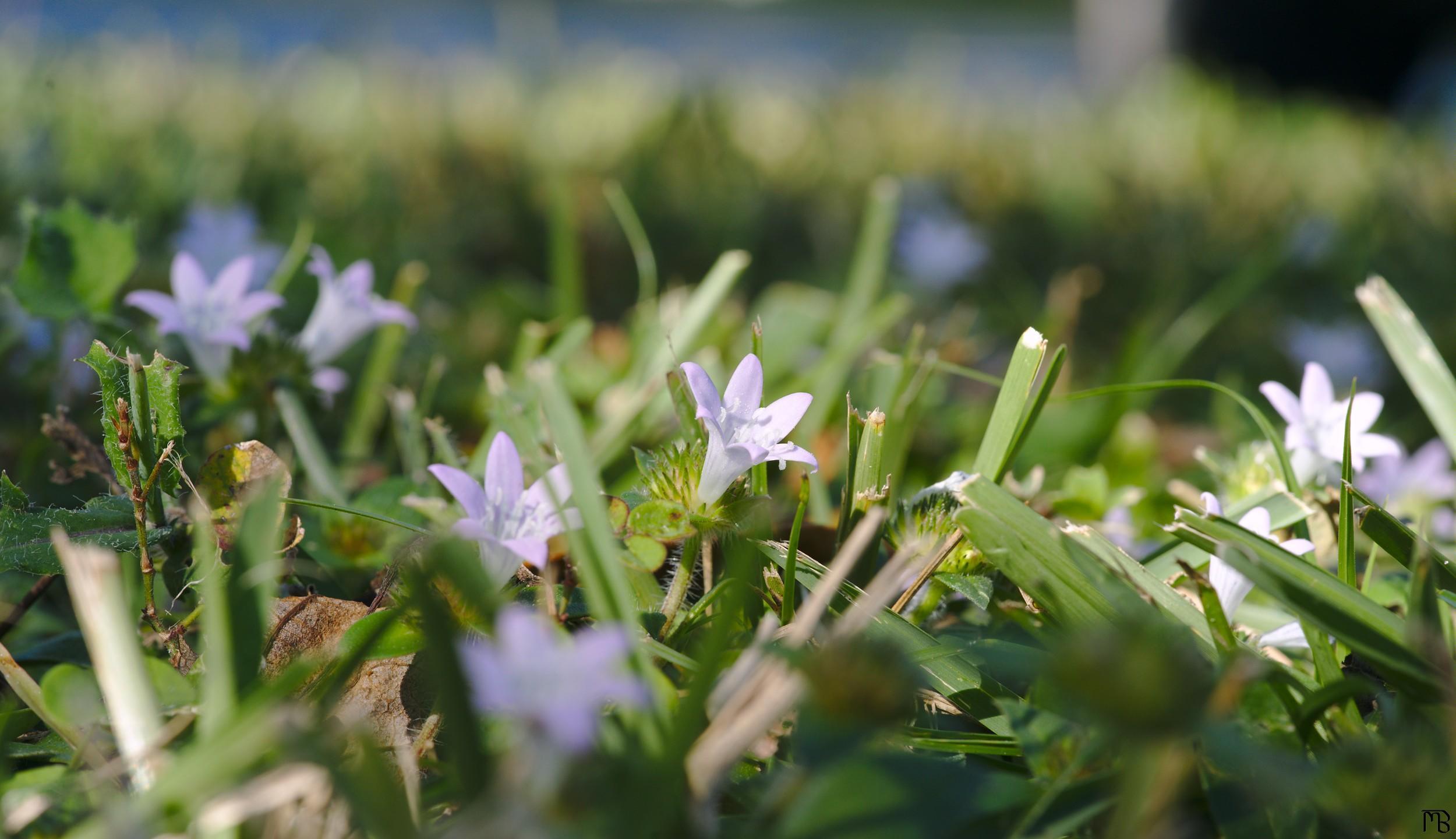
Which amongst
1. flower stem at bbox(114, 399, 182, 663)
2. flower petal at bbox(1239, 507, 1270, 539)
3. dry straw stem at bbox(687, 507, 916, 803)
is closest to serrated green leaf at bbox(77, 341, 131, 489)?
flower stem at bbox(114, 399, 182, 663)

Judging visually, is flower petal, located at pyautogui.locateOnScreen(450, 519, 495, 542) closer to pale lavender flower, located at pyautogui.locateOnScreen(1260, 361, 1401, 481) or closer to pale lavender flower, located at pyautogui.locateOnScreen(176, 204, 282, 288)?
pale lavender flower, located at pyautogui.locateOnScreen(1260, 361, 1401, 481)

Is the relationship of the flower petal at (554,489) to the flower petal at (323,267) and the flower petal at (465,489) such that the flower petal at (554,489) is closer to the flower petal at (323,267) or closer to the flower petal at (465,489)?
the flower petal at (465,489)

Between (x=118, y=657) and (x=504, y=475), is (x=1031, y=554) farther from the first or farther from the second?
(x=118, y=657)

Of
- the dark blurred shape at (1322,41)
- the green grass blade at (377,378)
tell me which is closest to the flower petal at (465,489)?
the green grass blade at (377,378)

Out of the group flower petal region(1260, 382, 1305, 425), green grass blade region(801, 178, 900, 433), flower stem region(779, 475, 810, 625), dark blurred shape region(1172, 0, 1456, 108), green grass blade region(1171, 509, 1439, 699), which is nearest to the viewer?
green grass blade region(1171, 509, 1439, 699)

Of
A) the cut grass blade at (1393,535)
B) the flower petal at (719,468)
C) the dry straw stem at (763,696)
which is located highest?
the flower petal at (719,468)

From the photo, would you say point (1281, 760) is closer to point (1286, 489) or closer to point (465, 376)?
point (1286, 489)
